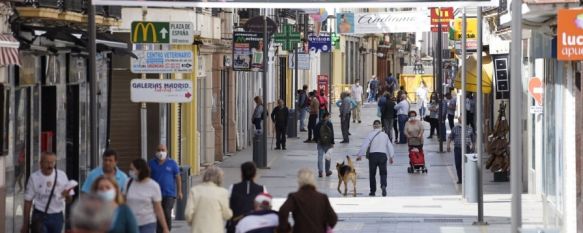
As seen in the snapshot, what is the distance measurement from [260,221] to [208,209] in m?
1.29

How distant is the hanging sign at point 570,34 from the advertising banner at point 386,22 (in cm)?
3602

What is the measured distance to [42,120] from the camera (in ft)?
84.4

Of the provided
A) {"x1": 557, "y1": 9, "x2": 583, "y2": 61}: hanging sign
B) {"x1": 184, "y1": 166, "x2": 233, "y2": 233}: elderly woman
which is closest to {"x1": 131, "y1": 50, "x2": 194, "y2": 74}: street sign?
{"x1": 184, "y1": 166, "x2": 233, "y2": 233}: elderly woman

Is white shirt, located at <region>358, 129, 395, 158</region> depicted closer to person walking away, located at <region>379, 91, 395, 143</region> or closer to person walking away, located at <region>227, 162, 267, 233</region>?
person walking away, located at <region>227, 162, 267, 233</region>

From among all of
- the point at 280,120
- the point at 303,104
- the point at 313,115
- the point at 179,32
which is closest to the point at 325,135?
the point at 280,120

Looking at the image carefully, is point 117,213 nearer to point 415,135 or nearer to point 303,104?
point 415,135

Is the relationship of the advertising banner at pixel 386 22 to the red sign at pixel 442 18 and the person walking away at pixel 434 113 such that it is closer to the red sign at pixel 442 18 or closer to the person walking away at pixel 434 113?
the red sign at pixel 442 18

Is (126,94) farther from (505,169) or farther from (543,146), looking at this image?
(543,146)

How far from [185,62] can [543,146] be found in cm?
613

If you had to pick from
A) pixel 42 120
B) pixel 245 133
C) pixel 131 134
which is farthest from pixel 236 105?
pixel 42 120

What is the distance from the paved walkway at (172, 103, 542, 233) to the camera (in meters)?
25.8

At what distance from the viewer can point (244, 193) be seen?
55.9 feet

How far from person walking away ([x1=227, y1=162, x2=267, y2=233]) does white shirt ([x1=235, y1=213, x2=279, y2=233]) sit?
90 cm

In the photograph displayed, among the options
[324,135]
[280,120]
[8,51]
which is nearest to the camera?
[8,51]
